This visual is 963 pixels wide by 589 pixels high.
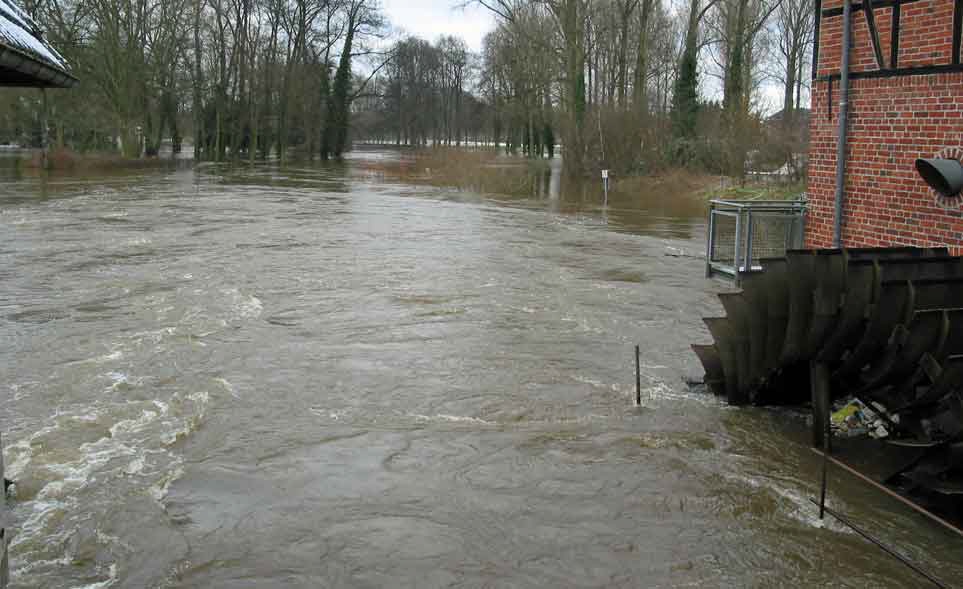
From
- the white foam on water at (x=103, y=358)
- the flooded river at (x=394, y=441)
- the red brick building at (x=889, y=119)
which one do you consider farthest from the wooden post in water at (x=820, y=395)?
the white foam on water at (x=103, y=358)

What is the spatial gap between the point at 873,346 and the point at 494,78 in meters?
77.4

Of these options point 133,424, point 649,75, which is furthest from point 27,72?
point 649,75

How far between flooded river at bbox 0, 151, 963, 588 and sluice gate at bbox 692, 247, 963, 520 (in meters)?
0.37

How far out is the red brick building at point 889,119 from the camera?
1008 centimetres

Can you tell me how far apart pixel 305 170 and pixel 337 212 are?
1066 inches

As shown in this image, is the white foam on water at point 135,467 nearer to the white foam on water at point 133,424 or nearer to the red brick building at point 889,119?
the white foam on water at point 133,424

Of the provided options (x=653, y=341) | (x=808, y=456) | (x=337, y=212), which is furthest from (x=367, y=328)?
(x=337, y=212)

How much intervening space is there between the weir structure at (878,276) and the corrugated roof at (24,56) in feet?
17.7

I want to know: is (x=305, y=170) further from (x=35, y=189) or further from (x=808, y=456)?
(x=808, y=456)

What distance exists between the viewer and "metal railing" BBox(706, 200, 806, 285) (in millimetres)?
13500

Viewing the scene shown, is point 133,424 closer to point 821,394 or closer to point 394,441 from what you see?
point 394,441

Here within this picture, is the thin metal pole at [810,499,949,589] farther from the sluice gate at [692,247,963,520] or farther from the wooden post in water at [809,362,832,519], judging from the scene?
the wooden post in water at [809,362,832,519]

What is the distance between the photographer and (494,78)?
270 feet

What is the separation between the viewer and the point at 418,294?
49.0ft
